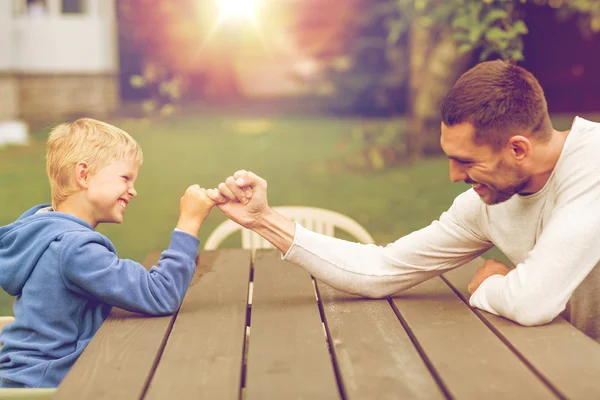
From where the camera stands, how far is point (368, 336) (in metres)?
2.08

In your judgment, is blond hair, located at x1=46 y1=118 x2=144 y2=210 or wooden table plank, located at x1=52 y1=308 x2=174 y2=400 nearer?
wooden table plank, located at x1=52 y1=308 x2=174 y2=400

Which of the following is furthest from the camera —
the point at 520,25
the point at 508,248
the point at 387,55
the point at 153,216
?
the point at 387,55

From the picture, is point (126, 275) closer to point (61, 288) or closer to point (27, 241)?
point (61, 288)

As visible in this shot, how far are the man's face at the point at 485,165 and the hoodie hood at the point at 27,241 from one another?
3.66 feet

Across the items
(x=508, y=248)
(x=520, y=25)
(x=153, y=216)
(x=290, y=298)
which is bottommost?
(x=153, y=216)

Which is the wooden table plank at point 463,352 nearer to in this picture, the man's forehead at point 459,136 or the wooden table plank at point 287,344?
the wooden table plank at point 287,344

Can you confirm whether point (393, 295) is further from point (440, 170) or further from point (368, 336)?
point (440, 170)

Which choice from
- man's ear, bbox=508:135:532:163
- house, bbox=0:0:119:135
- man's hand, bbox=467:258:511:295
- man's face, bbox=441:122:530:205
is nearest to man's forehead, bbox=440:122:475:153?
man's face, bbox=441:122:530:205

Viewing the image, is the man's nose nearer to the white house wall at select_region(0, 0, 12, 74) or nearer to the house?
the house

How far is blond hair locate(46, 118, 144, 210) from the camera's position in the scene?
92.0 inches

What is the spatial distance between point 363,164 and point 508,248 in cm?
806

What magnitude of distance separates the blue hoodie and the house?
1186 centimetres

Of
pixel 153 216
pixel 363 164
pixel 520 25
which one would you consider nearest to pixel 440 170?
pixel 363 164

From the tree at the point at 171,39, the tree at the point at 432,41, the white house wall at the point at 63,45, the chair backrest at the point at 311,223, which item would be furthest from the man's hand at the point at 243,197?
the tree at the point at 171,39
